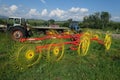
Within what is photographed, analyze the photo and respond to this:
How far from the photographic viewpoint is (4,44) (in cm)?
1156

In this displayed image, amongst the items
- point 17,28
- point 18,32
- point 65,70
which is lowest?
point 65,70

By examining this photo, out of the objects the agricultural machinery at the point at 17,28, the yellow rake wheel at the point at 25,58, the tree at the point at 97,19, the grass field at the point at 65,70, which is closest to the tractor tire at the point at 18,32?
the agricultural machinery at the point at 17,28

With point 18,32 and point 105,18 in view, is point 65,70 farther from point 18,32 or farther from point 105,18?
point 105,18

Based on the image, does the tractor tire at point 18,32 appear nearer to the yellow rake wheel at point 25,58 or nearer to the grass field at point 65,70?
the grass field at point 65,70

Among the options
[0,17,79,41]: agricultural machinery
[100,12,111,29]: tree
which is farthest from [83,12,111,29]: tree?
[0,17,79,41]: agricultural machinery

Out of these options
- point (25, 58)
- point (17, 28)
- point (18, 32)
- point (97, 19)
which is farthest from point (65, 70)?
point (97, 19)

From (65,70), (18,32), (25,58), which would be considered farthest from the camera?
(18,32)

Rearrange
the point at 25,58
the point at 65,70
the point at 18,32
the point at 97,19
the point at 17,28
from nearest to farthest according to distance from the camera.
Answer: the point at 65,70 < the point at 25,58 < the point at 18,32 < the point at 17,28 < the point at 97,19

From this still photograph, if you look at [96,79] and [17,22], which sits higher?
[17,22]

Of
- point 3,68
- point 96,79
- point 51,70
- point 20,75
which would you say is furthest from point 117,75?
point 3,68

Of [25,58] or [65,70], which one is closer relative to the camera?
[65,70]

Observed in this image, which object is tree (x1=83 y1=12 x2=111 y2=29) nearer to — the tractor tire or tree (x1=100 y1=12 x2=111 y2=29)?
tree (x1=100 y1=12 x2=111 y2=29)

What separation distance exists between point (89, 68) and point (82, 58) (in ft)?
5.25

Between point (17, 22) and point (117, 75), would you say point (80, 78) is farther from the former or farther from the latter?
point (17, 22)
